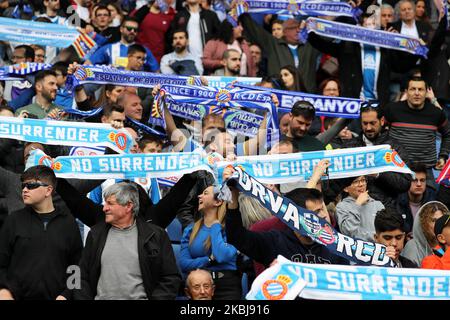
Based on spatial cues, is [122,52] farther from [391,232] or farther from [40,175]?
[391,232]

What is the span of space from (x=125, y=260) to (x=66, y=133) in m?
2.16

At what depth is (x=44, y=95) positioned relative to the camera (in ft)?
43.2

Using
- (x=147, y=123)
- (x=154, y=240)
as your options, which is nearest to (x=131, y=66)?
(x=147, y=123)

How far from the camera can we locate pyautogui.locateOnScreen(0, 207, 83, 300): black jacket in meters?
9.30

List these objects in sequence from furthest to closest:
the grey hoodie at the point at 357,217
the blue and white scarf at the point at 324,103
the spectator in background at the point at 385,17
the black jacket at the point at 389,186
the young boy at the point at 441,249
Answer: the spectator in background at the point at 385,17
the blue and white scarf at the point at 324,103
the black jacket at the point at 389,186
the grey hoodie at the point at 357,217
the young boy at the point at 441,249

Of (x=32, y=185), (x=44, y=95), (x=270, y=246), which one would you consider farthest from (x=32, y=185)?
(x=44, y=95)

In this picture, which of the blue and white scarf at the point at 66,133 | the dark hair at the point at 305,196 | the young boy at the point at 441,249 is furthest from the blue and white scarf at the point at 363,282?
the blue and white scarf at the point at 66,133

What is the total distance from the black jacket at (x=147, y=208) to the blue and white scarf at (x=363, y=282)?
233 cm

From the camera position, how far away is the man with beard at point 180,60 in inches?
621

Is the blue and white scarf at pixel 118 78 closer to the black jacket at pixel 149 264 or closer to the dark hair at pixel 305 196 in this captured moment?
the dark hair at pixel 305 196

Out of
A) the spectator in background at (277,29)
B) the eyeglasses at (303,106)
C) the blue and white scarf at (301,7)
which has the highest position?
the blue and white scarf at (301,7)

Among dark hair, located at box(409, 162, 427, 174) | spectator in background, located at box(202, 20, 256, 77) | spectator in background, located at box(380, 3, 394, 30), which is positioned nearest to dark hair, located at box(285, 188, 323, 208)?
dark hair, located at box(409, 162, 427, 174)

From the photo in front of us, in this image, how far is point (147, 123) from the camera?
525 inches

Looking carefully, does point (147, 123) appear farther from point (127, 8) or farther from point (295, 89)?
point (127, 8)
